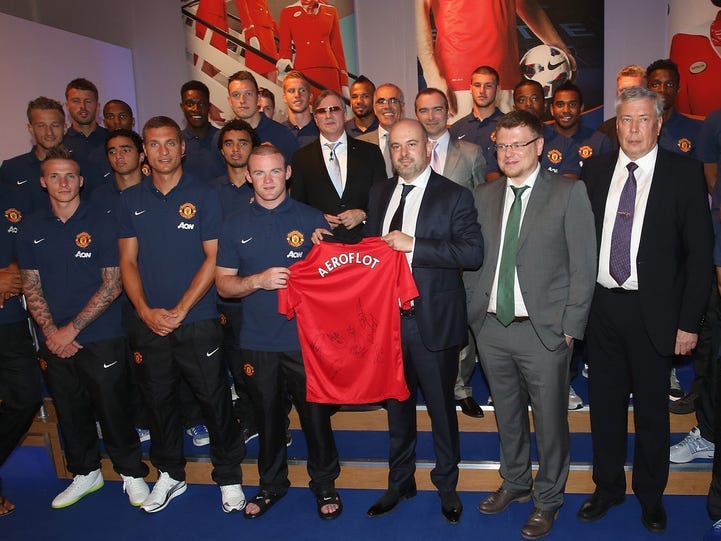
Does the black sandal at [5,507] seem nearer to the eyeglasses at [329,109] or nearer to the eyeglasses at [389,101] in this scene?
the eyeglasses at [329,109]

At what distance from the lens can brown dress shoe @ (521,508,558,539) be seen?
3.13 m

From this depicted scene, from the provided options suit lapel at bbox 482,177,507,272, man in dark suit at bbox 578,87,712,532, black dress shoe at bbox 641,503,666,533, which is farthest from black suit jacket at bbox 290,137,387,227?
black dress shoe at bbox 641,503,666,533

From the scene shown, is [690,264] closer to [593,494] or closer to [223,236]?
[593,494]

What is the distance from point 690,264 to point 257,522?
270 centimetres

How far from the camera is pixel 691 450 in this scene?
360 cm

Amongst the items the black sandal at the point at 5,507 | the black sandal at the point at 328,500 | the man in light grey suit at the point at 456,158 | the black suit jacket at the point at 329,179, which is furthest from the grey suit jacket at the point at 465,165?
the black sandal at the point at 5,507

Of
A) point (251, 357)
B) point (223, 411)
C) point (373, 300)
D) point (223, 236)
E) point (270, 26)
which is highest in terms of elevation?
point (270, 26)

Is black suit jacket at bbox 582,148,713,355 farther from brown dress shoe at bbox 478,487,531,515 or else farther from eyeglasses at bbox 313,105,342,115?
eyeglasses at bbox 313,105,342,115

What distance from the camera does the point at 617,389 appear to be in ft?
10.2

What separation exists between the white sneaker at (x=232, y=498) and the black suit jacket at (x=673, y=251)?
8.17 ft

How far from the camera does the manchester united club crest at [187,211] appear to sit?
133 inches

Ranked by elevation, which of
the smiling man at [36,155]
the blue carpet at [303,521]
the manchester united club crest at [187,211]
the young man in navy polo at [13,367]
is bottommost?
the blue carpet at [303,521]

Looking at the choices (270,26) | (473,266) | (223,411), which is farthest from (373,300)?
(270,26)

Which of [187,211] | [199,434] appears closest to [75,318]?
[187,211]
